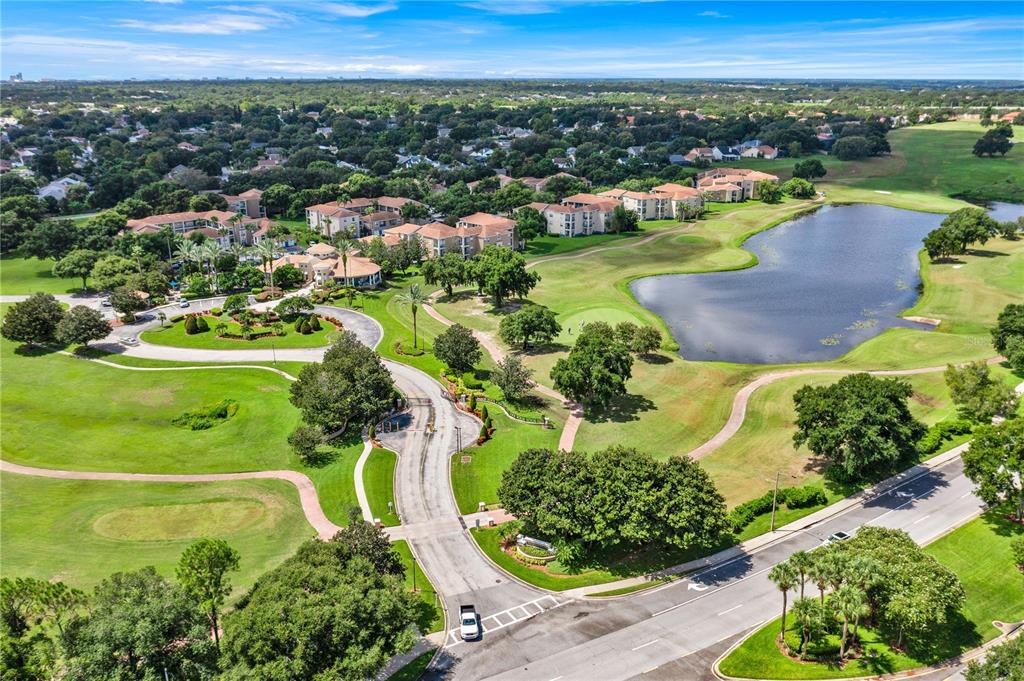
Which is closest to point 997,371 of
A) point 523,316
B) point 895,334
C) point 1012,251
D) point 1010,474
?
point 895,334

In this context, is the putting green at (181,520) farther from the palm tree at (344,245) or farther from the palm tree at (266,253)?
the palm tree at (344,245)

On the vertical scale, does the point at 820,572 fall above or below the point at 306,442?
above

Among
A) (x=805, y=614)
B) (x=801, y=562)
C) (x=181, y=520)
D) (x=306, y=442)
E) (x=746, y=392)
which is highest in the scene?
(x=801, y=562)

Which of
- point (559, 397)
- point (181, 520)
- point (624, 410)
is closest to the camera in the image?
point (181, 520)

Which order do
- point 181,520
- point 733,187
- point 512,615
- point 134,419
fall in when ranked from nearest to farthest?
point 512,615
point 181,520
point 134,419
point 733,187

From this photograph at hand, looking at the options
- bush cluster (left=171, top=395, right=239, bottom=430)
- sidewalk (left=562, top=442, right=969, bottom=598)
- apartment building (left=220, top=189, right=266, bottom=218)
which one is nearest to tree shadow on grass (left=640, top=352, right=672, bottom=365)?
sidewalk (left=562, top=442, right=969, bottom=598)

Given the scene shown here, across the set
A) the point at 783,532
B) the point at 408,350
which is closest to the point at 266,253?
the point at 408,350

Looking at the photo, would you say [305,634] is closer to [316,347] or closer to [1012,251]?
[316,347]

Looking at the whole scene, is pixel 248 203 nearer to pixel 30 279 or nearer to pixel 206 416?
pixel 30 279

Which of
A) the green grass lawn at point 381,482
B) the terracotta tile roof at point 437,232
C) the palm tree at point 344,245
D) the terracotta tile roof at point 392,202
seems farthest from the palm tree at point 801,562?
the terracotta tile roof at point 392,202
